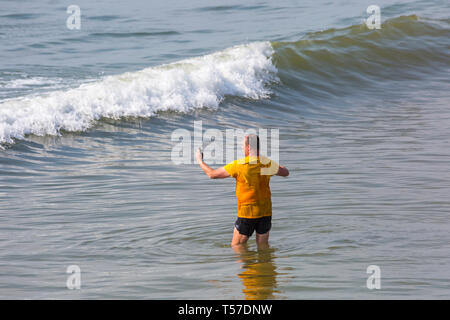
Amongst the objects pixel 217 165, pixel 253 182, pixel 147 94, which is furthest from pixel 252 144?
pixel 147 94

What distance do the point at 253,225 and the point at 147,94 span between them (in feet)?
32.4

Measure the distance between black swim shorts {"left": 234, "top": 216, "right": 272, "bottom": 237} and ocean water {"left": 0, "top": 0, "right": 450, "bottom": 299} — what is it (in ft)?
0.69

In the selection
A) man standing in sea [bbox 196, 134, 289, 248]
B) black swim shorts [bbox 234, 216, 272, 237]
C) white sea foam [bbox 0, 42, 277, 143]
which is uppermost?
white sea foam [bbox 0, 42, 277, 143]

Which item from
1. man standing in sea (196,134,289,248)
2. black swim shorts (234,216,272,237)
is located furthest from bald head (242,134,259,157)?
black swim shorts (234,216,272,237)

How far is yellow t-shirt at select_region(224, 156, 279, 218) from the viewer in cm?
684

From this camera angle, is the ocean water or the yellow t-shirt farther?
the yellow t-shirt

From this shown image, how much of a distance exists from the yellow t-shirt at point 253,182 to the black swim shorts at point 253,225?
50mm

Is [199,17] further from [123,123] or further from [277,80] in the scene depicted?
[123,123]

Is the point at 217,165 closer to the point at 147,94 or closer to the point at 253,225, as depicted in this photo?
the point at 253,225

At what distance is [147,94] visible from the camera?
16.6 m

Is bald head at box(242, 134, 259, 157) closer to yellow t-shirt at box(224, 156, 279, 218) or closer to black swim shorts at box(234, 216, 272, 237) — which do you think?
yellow t-shirt at box(224, 156, 279, 218)

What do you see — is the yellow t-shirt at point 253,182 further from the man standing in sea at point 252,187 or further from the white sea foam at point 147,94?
the white sea foam at point 147,94

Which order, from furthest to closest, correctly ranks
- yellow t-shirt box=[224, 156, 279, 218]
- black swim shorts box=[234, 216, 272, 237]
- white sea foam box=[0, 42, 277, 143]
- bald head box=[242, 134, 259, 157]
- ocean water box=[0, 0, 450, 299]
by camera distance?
white sea foam box=[0, 42, 277, 143] < black swim shorts box=[234, 216, 272, 237] < yellow t-shirt box=[224, 156, 279, 218] < bald head box=[242, 134, 259, 157] < ocean water box=[0, 0, 450, 299]
